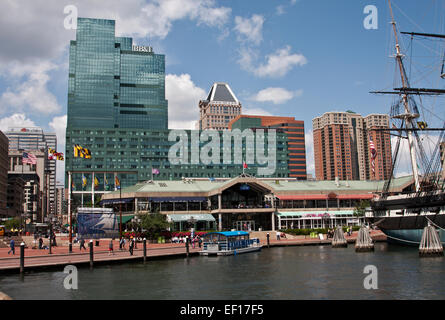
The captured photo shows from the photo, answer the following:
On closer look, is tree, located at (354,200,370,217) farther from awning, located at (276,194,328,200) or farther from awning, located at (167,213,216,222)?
awning, located at (167,213,216,222)

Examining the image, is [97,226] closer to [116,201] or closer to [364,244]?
[116,201]

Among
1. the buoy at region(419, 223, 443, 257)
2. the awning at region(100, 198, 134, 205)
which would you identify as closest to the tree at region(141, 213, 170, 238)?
the awning at region(100, 198, 134, 205)

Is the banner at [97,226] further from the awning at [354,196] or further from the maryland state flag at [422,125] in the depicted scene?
the maryland state flag at [422,125]

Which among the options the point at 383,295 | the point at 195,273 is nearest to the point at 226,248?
the point at 195,273

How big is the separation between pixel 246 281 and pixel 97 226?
1692 inches

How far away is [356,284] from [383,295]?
4.04m

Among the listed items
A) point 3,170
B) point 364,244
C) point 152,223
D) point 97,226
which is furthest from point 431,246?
point 3,170

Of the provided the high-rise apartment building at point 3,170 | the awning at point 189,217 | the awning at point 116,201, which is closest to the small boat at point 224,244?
the awning at point 189,217

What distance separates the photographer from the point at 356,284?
30938 mm

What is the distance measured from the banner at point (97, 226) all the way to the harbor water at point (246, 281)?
2414 cm

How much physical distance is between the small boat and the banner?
21.9m

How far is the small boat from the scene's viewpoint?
182 feet

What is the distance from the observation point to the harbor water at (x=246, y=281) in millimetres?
28156
